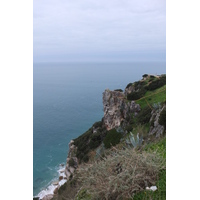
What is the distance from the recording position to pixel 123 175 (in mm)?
2074

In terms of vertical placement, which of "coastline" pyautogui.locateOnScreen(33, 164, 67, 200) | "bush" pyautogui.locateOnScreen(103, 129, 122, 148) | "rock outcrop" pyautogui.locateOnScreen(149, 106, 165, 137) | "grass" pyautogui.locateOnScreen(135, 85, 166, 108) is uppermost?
"grass" pyautogui.locateOnScreen(135, 85, 166, 108)

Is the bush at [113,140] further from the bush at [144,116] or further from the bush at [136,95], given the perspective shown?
the bush at [136,95]

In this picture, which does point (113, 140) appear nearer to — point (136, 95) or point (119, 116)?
point (136, 95)

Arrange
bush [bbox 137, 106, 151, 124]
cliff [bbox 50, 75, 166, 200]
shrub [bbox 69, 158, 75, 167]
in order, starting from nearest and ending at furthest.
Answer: bush [bbox 137, 106, 151, 124] < cliff [bbox 50, 75, 166, 200] < shrub [bbox 69, 158, 75, 167]

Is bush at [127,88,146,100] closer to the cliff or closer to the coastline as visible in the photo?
the cliff

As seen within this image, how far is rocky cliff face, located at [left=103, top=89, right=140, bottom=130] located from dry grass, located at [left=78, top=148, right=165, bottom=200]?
597cm

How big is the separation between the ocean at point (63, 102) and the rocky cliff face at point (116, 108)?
2.38 ft

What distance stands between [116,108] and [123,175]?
816 cm

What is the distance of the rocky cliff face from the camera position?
8.82 metres

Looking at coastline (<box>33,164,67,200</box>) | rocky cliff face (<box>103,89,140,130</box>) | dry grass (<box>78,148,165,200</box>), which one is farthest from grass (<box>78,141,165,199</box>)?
coastline (<box>33,164,67,200</box>)

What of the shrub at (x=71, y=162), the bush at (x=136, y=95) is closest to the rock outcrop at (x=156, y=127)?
the bush at (x=136, y=95)
